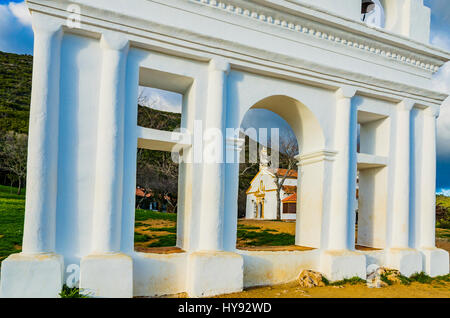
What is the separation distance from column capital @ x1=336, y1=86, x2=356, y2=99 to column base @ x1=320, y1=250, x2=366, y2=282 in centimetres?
349

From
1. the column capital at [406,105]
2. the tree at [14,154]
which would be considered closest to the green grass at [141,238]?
the column capital at [406,105]

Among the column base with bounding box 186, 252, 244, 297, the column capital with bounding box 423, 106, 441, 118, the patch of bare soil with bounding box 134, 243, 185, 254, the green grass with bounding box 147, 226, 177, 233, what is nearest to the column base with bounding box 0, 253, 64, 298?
the patch of bare soil with bounding box 134, 243, 185, 254

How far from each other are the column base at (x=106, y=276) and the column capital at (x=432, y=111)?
27.2ft

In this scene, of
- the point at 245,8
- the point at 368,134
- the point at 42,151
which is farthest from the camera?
the point at 368,134

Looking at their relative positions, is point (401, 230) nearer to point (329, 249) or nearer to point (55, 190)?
point (329, 249)

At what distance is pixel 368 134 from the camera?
9.25 m

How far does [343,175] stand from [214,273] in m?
3.64

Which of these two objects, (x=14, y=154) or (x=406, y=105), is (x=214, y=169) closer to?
(x=406, y=105)

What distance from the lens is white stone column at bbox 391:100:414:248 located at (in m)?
8.39

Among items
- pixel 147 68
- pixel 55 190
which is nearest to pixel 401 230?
pixel 147 68

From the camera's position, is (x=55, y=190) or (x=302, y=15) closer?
(x=55, y=190)

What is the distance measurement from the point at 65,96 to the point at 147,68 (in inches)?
58.6

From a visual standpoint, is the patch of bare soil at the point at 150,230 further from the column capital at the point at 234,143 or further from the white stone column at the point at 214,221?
the column capital at the point at 234,143

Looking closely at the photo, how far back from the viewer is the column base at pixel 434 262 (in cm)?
859
